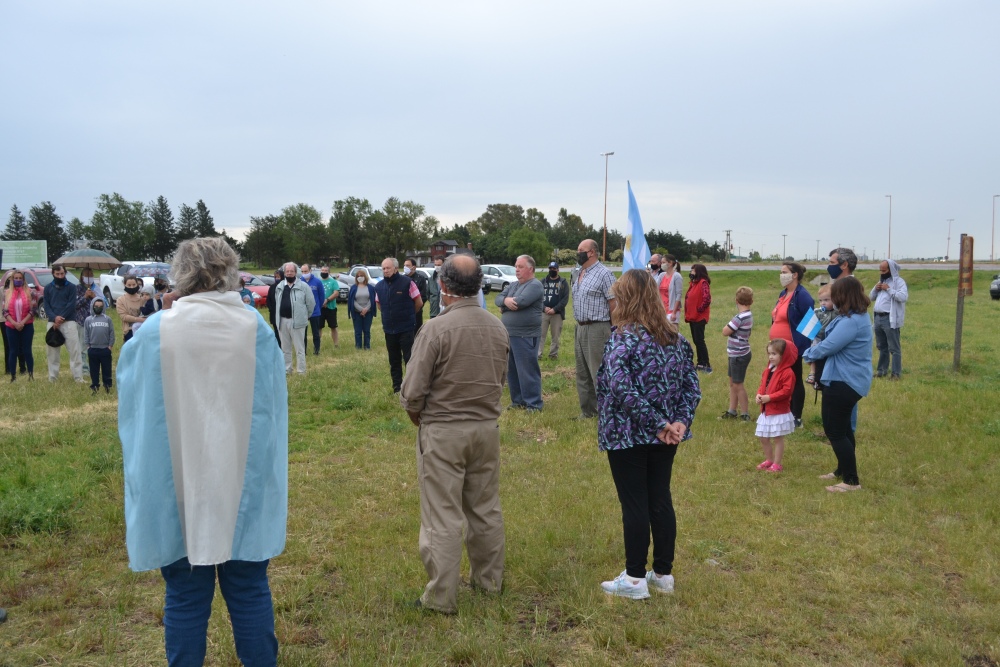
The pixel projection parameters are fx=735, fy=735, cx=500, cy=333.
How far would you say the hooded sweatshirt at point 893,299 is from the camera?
1053 cm

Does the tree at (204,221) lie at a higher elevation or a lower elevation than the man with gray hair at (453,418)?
higher

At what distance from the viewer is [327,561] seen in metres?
4.72

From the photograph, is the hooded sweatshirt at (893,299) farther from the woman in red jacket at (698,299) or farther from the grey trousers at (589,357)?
the grey trousers at (589,357)

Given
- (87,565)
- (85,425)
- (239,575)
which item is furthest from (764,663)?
(85,425)

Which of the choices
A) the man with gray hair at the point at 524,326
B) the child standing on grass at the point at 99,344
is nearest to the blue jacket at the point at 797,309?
the man with gray hair at the point at 524,326

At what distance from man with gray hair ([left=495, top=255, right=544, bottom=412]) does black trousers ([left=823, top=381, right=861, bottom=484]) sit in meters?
3.67

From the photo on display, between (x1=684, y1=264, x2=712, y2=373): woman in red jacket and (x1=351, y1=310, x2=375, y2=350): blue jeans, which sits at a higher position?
(x1=684, y1=264, x2=712, y2=373): woman in red jacket

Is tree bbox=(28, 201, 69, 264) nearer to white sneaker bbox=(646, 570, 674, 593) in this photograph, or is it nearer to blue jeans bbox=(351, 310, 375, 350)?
blue jeans bbox=(351, 310, 375, 350)

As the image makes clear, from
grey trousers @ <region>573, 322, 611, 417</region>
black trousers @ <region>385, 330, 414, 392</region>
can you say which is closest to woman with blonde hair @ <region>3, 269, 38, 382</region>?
black trousers @ <region>385, 330, 414, 392</region>

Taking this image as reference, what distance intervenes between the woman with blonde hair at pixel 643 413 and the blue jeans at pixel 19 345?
A: 38.3 feet

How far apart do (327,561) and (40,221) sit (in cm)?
8530

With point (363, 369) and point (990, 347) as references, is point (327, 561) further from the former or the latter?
point (990, 347)

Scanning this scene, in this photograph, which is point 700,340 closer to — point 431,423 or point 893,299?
point 893,299

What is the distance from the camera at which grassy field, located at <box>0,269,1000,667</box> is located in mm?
3658
